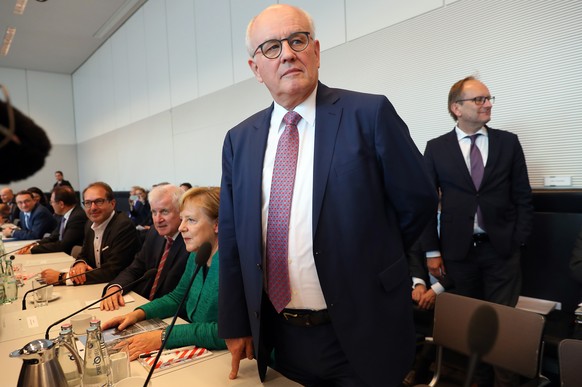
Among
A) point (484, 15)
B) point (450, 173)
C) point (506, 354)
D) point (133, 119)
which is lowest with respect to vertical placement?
point (506, 354)

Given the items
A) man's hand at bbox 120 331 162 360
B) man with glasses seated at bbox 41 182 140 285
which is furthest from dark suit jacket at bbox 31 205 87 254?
man's hand at bbox 120 331 162 360

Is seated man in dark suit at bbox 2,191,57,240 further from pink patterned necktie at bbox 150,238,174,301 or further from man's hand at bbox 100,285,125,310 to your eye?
man's hand at bbox 100,285,125,310

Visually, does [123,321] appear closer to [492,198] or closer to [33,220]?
[492,198]

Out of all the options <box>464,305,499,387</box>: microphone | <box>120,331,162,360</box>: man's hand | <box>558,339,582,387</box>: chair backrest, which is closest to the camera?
<box>464,305,499,387</box>: microphone

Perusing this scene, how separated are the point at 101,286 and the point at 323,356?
2117 mm

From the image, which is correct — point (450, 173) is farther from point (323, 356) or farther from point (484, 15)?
point (323, 356)

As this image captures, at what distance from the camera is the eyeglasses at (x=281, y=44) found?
A: 1.33 metres

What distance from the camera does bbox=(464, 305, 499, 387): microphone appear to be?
354mm

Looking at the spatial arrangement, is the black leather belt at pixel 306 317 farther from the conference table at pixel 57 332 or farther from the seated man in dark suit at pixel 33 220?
the seated man in dark suit at pixel 33 220

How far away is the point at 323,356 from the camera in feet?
4.16

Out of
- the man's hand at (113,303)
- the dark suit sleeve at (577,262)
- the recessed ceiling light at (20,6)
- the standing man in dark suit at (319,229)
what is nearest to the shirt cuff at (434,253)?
the dark suit sleeve at (577,262)

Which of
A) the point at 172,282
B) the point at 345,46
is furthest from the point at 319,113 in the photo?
the point at 345,46

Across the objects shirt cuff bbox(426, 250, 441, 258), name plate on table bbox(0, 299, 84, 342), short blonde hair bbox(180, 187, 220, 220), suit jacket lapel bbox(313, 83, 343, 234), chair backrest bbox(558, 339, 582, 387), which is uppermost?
suit jacket lapel bbox(313, 83, 343, 234)

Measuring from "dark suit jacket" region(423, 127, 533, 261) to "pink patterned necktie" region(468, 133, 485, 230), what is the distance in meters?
0.04
